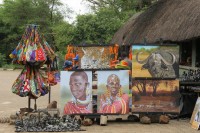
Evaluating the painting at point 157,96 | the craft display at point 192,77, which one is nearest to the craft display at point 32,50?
the painting at point 157,96

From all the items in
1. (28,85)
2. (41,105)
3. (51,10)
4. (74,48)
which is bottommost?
(41,105)

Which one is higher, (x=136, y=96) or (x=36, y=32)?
(x=36, y=32)

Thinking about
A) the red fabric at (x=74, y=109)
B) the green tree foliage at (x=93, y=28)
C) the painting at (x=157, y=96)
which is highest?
the green tree foliage at (x=93, y=28)

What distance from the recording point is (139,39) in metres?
18.0

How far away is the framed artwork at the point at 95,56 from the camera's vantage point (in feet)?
43.6

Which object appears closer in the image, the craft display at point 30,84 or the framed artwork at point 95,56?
the craft display at point 30,84

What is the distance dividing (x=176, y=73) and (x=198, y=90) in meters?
0.75

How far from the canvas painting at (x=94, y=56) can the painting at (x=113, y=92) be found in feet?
7.04

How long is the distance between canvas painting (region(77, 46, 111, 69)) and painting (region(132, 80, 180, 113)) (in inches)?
90.8

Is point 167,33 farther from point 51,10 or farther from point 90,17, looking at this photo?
point 51,10

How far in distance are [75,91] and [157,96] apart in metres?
2.25

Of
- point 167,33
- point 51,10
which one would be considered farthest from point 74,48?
point 51,10

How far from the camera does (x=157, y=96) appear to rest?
36.8ft

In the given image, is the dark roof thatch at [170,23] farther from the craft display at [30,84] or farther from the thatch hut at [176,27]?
the craft display at [30,84]
